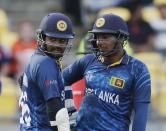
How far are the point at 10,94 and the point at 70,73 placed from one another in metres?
4.63

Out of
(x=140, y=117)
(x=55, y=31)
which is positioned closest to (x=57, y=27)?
(x=55, y=31)

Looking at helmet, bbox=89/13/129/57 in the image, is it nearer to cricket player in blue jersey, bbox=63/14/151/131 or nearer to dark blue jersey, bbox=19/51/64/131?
cricket player in blue jersey, bbox=63/14/151/131

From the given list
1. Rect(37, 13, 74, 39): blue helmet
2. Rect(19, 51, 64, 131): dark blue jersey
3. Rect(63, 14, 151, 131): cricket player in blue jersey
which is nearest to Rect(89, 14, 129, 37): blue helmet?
Rect(63, 14, 151, 131): cricket player in blue jersey

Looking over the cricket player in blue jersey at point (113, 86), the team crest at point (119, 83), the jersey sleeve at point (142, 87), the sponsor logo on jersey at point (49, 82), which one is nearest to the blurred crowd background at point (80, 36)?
the cricket player in blue jersey at point (113, 86)

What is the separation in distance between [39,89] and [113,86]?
65 cm

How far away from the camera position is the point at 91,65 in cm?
749

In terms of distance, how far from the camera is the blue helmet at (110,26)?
725cm

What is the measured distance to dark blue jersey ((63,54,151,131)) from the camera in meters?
7.23

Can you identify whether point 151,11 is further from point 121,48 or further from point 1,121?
point 121,48

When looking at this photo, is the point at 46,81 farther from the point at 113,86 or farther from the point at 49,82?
the point at 113,86

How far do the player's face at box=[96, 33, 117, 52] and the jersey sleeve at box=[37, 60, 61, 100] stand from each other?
480 millimetres

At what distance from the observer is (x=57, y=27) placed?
7156 mm

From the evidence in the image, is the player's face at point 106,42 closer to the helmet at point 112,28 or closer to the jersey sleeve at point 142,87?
the helmet at point 112,28

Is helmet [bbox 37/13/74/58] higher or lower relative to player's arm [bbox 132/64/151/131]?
higher
